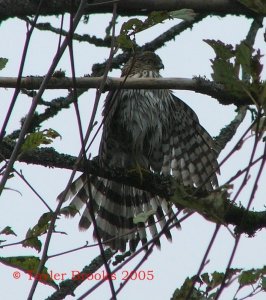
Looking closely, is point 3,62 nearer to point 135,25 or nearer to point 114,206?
point 135,25

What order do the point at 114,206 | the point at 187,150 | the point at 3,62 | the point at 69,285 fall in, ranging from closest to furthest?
the point at 3,62 → the point at 69,285 → the point at 114,206 → the point at 187,150

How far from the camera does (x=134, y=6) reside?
493 cm

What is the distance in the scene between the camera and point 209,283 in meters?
3.23

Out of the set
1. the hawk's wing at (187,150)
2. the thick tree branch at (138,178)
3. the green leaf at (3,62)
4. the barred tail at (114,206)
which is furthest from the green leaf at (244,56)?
the hawk's wing at (187,150)

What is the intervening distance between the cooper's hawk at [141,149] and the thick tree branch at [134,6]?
56.5 inches

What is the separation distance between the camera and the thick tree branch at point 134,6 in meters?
4.82

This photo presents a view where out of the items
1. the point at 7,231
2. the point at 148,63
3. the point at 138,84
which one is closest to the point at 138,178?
the point at 138,84

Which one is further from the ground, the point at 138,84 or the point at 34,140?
the point at 138,84

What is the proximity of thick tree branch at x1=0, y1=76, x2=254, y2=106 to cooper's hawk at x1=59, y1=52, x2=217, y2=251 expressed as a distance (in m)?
2.47

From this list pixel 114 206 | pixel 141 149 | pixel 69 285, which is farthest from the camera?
pixel 141 149

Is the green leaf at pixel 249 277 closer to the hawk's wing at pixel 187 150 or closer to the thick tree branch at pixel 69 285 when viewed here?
the thick tree branch at pixel 69 285

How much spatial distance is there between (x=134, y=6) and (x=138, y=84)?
1.33 metres

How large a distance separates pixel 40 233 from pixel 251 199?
1.12m

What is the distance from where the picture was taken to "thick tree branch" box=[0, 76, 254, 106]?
356 cm
